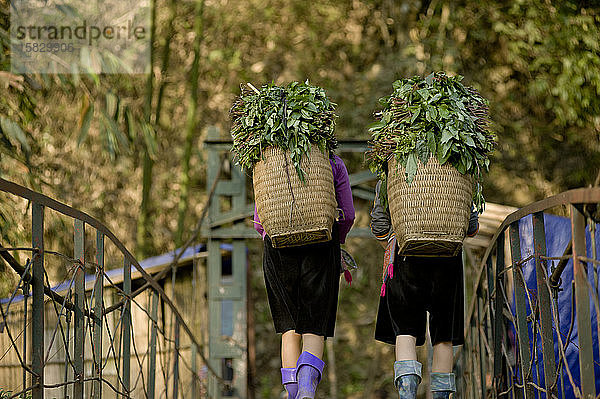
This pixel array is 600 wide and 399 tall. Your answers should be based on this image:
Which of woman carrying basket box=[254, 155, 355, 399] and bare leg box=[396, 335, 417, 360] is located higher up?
woman carrying basket box=[254, 155, 355, 399]

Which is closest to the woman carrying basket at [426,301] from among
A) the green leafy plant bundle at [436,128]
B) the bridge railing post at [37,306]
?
the green leafy plant bundle at [436,128]

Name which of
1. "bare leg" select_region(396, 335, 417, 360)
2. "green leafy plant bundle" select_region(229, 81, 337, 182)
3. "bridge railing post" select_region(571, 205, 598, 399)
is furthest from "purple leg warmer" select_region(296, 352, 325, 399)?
"bridge railing post" select_region(571, 205, 598, 399)

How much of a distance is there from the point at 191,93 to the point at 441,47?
2.57 meters

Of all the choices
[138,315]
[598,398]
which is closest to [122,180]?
[138,315]

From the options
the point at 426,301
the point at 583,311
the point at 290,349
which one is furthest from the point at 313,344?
the point at 583,311

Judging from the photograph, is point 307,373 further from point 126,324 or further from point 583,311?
point 583,311

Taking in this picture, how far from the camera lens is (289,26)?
9.18 metres

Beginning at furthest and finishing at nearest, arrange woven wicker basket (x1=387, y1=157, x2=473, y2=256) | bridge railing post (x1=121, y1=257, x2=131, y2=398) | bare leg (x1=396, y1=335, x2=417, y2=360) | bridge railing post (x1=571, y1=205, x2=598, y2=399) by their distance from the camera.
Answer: bridge railing post (x1=121, y1=257, x2=131, y2=398) → bare leg (x1=396, y1=335, x2=417, y2=360) → woven wicker basket (x1=387, y1=157, x2=473, y2=256) → bridge railing post (x1=571, y1=205, x2=598, y2=399)

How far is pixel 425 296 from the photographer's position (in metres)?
3.15

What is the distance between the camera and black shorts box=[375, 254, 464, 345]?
3.13 metres

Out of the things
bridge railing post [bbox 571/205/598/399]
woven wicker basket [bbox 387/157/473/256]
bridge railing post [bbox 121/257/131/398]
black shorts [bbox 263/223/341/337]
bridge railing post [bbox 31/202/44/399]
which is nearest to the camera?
bridge railing post [bbox 571/205/598/399]

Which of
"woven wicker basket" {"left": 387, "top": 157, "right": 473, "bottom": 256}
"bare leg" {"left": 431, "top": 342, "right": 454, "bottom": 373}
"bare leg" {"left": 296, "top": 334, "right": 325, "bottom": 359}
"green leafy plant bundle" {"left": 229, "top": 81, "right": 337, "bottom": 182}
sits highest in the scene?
"green leafy plant bundle" {"left": 229, "top": 81, "right": 337, "bottom": 182}

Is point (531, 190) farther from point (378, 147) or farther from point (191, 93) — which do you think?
point (378, 147)

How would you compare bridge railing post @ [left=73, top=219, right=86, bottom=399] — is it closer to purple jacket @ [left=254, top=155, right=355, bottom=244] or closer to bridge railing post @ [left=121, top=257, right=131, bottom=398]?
bridge railing post @ [left=121, top=257, right=131, bottom=398]
